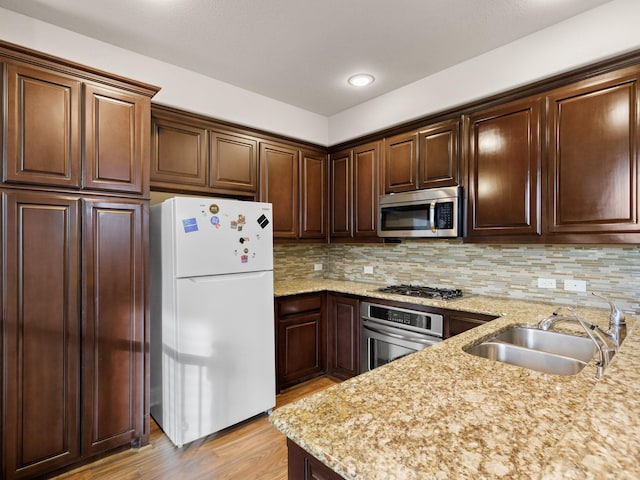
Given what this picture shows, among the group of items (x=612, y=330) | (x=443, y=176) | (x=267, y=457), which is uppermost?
(x=443, y=176)

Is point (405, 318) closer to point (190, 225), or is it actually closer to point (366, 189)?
point (366, 189)

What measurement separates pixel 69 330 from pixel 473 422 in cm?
205

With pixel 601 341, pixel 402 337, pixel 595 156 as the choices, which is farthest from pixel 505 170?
pixel 402 337

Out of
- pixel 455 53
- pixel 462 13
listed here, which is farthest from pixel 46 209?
pixel 455 53

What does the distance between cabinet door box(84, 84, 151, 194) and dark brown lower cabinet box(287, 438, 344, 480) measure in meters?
1.83

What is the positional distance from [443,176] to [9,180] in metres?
2.71

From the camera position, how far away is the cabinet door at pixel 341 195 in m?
3.43

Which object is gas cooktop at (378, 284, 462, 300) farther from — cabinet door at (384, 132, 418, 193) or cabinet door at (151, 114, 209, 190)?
cabinet door at (151, 114, 209, 190)

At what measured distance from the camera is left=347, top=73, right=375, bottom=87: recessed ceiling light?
2.72 m

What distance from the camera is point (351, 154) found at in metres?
3.41

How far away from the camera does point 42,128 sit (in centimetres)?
183

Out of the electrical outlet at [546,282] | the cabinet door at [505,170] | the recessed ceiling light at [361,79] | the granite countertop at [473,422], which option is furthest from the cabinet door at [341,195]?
the granite countertop at [473,422]

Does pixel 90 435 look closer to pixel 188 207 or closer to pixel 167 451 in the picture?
pixel 167 451

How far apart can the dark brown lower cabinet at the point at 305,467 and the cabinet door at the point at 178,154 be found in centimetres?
216
